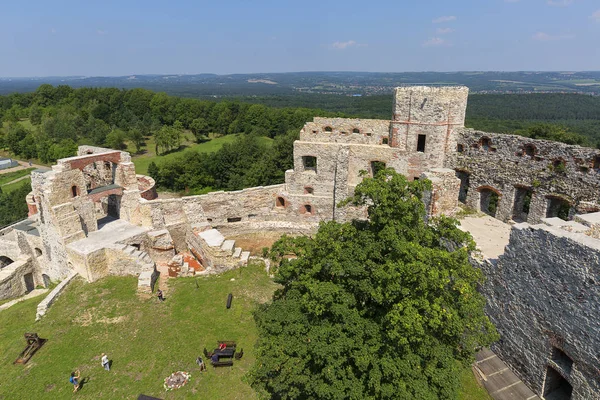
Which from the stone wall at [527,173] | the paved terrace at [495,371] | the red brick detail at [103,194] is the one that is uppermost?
the stone wall at [527,173]

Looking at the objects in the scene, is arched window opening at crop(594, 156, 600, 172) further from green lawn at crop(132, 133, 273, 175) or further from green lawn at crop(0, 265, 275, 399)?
green lawn at crop(132, 133, 273, 175)

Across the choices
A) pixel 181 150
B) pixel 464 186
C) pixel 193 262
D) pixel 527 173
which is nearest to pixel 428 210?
pixel 527 173

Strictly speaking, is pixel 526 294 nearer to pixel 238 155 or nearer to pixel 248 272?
pixel 248 272

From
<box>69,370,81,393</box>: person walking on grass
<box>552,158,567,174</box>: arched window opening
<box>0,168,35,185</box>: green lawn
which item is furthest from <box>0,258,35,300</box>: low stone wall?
<box>0,168,35,185</box>: green lawn

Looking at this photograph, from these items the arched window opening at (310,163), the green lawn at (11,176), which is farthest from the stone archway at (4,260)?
the green lawn at (11,176)

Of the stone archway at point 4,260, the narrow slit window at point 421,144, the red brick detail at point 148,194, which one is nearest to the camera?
the narrow slit window at point 421,144

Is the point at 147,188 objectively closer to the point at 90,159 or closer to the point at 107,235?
the point at 90,159

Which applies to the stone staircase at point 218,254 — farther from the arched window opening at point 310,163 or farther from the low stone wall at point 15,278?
the low stone wall at point 15,278
